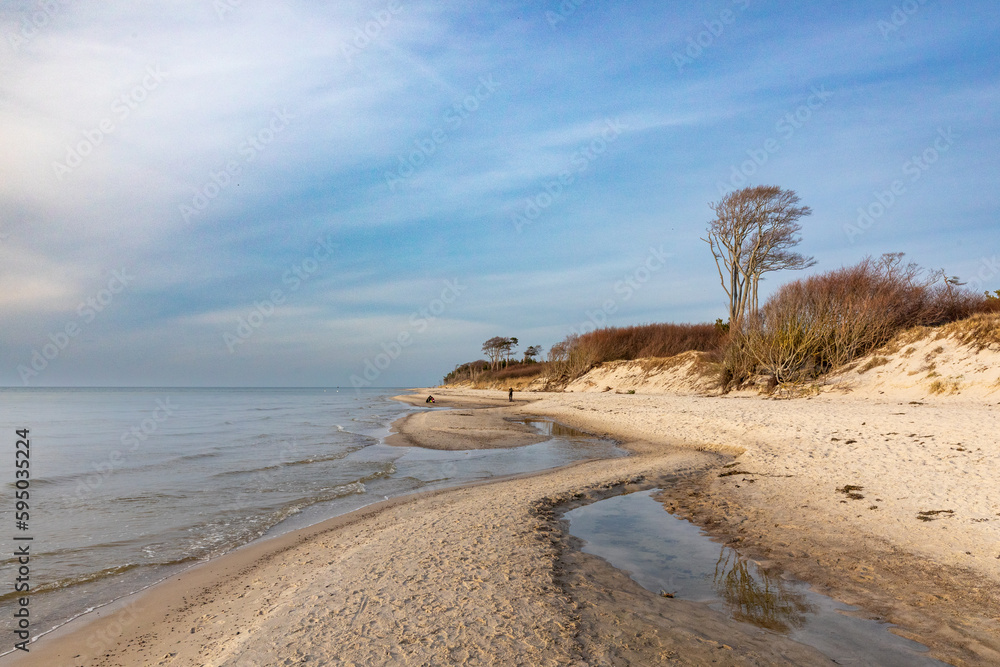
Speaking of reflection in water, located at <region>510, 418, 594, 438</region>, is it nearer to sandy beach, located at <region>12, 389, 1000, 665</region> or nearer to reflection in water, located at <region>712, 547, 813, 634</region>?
sandy beach, located at <region>12, 389, 1000, 665</region>

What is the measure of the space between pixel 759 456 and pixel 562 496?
5.19 meters

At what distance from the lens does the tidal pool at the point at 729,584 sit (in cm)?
365

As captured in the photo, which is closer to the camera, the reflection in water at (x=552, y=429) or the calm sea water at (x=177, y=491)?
the calm sea water at (x=177, y=491)

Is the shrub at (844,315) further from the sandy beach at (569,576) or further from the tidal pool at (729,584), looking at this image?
the tidal pool at (729,584)

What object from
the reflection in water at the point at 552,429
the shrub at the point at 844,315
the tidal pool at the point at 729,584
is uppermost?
the shrub at the point at 844,315

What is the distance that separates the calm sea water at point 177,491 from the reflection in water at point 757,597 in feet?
20.1

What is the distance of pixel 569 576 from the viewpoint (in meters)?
4.85

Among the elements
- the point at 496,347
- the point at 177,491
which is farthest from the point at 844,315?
the point at 496,347

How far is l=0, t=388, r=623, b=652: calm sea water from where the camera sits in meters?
5.89

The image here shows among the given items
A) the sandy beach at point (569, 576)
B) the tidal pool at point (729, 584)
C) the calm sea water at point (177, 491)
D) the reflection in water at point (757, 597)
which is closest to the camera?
the sandy beach at point (569, 576)

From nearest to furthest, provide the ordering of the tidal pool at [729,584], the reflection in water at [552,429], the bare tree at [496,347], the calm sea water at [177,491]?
the tidal pool at [729,584] < the calm sea water at [177,491] < the reflection in water at [552,429] < the bare tree at [496,347]

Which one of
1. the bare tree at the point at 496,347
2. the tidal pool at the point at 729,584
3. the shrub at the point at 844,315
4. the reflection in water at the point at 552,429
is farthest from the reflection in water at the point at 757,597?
the bare tree at the point at 496,347

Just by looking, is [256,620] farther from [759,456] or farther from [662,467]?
[759,456]

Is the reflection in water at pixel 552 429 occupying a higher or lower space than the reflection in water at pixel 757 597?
lower
